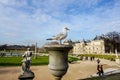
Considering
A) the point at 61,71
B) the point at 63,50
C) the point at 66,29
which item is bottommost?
the point at 61,71

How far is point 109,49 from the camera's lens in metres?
97.4

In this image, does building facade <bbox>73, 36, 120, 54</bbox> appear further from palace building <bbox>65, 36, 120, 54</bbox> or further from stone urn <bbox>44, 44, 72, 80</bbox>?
stone urn <bbox>44, 44, 72, 80</bbox>

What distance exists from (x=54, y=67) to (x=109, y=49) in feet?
311

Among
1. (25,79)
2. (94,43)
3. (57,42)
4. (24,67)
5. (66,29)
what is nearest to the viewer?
(57,42)

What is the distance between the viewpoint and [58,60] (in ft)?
22.4

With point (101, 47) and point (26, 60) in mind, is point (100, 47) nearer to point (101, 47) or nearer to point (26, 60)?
point (101, 47)

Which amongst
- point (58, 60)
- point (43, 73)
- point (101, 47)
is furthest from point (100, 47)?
point (58, 60)

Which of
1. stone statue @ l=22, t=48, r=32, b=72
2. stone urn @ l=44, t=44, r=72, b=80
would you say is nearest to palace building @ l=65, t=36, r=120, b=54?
stone statue @ l=22, t=48, r=32, b=72

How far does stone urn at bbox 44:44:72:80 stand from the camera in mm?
6703

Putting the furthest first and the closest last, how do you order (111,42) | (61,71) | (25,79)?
(111,42)
(25,79)
(61,71)

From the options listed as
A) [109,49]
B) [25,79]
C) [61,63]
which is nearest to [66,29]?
[61,63]

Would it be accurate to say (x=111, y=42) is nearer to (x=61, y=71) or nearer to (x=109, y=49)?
(x=109, y=49)

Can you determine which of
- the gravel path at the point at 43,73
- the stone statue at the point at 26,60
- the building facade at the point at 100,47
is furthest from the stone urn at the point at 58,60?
the building facade at the point at 100,47

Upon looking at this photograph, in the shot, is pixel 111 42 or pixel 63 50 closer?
pixel 63 50
